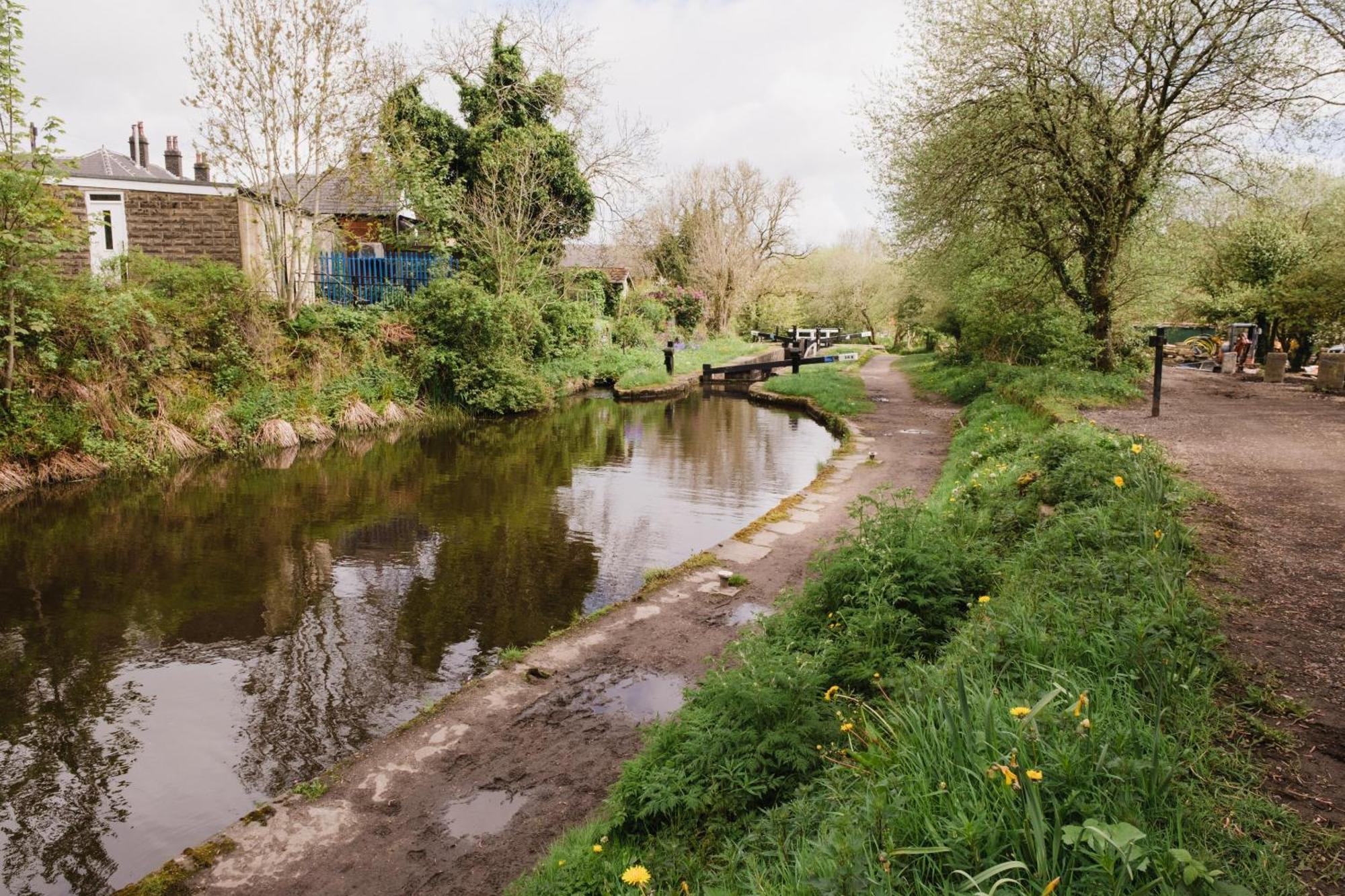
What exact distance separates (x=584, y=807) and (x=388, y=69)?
20.6 m

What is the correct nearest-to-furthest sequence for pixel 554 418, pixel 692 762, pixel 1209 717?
pixel 1209 717
pixel 692 762
pixel 554 418

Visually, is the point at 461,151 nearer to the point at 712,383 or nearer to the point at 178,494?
the point at 712,383

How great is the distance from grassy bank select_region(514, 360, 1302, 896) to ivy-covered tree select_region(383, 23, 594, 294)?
16.1m

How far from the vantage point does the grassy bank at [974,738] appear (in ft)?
6.58

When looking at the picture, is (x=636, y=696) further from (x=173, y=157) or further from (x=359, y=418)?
(x=173, y=157)

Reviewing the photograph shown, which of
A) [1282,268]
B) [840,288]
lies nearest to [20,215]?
[1282,268]

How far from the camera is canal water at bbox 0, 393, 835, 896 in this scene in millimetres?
4043

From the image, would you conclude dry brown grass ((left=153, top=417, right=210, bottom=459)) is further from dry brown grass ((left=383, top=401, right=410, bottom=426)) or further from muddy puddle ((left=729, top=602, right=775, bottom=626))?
muddy puddle ((left=729, top=602, right=775, bottom=626))

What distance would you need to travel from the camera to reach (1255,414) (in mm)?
10523

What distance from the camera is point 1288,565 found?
13.8 ft

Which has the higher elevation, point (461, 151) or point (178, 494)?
point (461, 151)

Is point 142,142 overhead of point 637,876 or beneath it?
overhead

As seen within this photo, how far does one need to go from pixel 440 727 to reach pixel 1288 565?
4.98m

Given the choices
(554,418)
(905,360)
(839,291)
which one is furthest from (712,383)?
(839,291)
